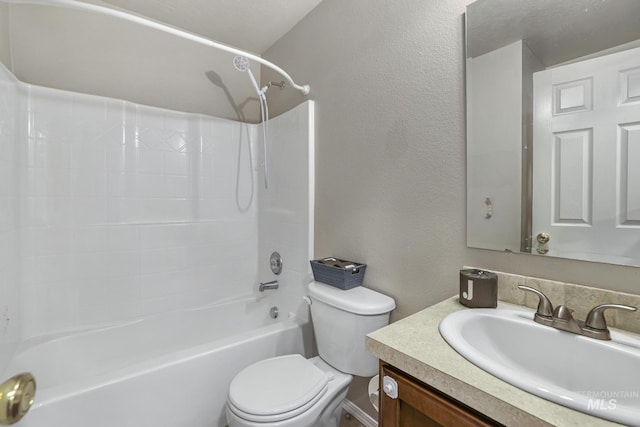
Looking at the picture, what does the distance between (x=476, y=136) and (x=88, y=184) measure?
2103 mm

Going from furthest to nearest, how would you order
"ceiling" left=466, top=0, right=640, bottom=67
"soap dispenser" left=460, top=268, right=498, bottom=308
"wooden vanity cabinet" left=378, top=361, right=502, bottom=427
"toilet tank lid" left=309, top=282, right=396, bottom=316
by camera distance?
"toilet tank lid" left=309, top=282, right=396, bottom=316, "soap dispenser" left=460, top=268, right=498, bottom=308, "ceiling" left=466, top=0, right=640, bottom=67, "wooden vanity cabinet" left=378, top=361, right=502, bottom=427

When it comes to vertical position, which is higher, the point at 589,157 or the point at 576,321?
the point at 589,157

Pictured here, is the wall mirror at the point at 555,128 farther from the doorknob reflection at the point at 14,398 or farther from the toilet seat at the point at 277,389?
the doorknob reflection at the point at 14,398

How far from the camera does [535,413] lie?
0.45 metres

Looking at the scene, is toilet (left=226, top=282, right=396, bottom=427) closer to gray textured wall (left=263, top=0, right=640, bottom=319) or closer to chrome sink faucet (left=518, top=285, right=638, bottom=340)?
gray textured wall (left=263, top=0, right=640, bottom=319)

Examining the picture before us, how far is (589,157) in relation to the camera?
803 mm

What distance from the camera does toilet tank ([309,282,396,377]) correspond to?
1204 millimetres

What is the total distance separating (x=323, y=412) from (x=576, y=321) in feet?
3.18

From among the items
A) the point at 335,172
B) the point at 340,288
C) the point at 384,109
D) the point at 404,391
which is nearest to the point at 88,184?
the point at 335,172

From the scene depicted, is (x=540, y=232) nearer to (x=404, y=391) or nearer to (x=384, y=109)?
(x=404, y=391)

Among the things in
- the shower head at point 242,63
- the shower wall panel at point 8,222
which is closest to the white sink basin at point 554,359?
the shower head at point 242,63

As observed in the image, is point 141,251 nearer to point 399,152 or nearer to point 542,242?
point 399,152

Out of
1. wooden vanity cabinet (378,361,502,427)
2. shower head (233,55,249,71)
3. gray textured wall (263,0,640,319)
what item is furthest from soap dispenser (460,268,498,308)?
shower head (233,55,249,71)

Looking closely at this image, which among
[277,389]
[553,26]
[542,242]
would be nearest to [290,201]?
[277,389]
